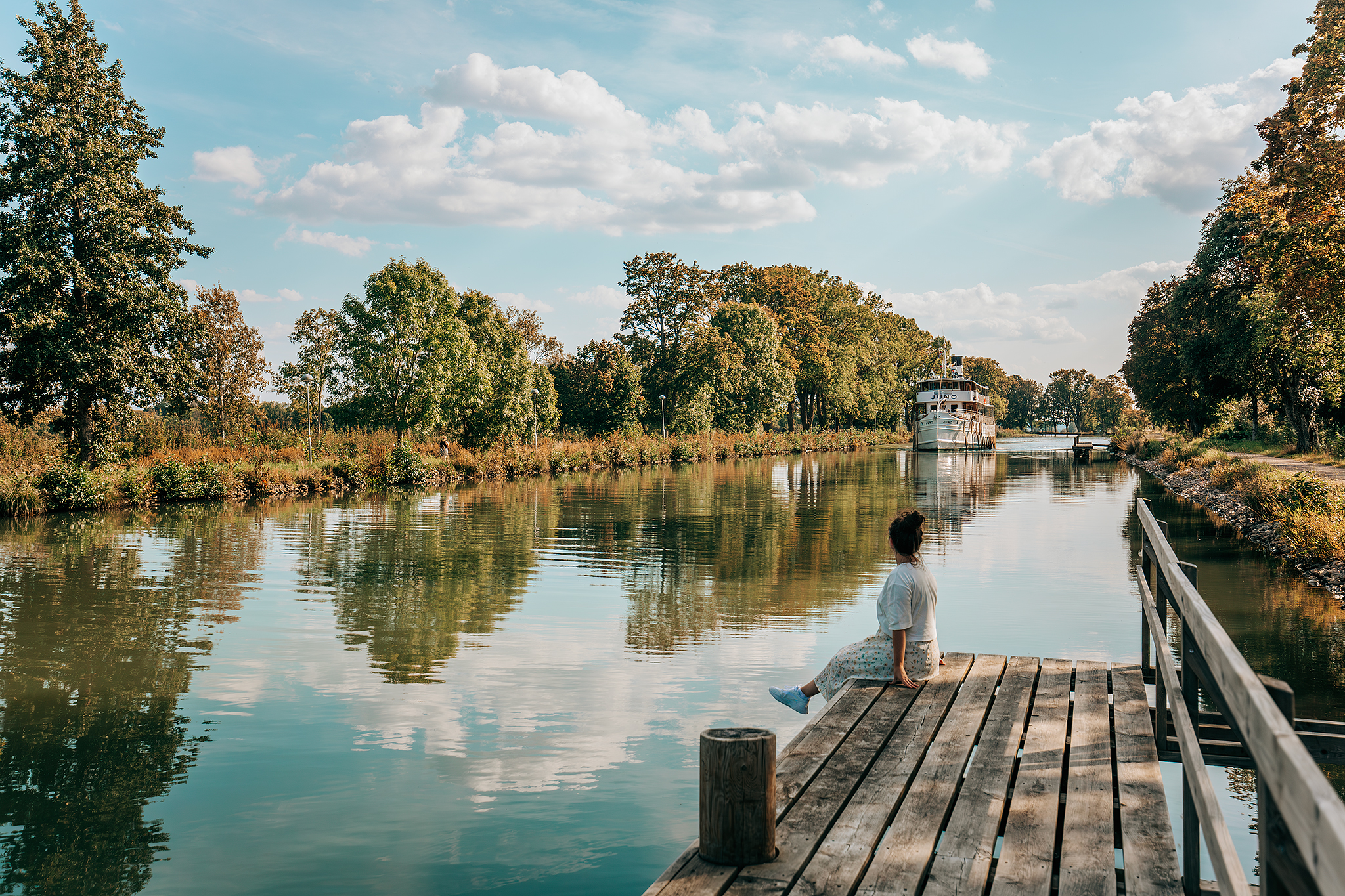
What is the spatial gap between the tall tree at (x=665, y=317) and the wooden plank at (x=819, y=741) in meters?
57.6

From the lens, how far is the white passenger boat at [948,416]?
70.2 metres

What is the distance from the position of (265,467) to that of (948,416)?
5153 centimetres

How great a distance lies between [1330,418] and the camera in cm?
4128

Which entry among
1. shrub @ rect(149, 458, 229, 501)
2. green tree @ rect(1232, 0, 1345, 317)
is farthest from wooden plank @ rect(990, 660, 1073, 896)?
shrub @ rect(149, 458, 229, 501)

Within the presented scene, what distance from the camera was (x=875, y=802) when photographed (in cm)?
442

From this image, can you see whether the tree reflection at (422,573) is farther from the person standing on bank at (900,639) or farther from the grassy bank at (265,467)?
the grassy bank at (265,467)

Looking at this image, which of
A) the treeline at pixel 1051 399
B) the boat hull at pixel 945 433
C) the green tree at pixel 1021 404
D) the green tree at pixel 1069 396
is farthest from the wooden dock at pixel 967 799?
the green tree at pixel 1021 404

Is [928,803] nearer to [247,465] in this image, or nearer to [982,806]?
[982,806]

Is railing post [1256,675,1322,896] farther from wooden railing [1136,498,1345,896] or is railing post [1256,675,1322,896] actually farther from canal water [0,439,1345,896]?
canal water [0,439,1345,896]

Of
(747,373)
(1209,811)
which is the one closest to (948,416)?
(747,373)

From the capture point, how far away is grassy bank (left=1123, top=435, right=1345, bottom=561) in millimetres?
15188

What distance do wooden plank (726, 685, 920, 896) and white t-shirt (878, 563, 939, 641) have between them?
1.70ft

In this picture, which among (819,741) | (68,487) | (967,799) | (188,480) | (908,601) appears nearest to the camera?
(967,799)

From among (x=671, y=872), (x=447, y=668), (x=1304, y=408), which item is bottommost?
(x=447, y=668)
